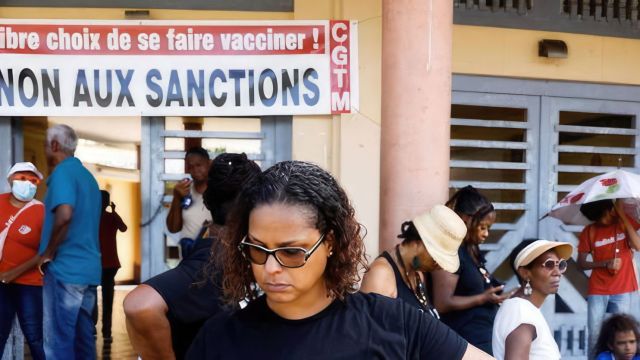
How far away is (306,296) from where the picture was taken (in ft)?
4.95

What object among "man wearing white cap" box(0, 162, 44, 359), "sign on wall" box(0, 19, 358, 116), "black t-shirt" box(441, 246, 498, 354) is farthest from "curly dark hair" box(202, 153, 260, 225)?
"sign on wall" box(0, 19, 358, 116)

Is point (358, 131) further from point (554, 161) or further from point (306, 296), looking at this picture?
point (306, 296)

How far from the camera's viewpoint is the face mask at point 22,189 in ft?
15.6

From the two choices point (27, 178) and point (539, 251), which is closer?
point (539, 251)

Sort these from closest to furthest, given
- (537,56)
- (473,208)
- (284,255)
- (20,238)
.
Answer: (284,255), (473,208), (20,238), (537,56)

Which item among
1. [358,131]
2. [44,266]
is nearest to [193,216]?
[44,266]

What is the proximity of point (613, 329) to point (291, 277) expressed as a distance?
11.2 ft

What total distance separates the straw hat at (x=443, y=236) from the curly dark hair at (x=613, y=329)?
1.84 meters

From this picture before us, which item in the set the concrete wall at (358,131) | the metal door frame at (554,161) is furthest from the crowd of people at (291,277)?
the concrete wall at (358,131)

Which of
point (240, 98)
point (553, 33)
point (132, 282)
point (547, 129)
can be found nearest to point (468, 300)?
point (240, 98)

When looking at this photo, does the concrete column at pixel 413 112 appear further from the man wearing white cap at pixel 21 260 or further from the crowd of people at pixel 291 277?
the man wearing white cap at pixel 21 260

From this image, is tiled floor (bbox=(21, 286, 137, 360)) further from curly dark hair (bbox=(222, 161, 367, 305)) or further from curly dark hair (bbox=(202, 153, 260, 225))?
curly dark hair (bbox=(222, 161, 367, 305))

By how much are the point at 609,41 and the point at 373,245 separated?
3.00m

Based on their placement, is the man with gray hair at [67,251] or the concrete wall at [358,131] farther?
the concrete wall at [358,131]
